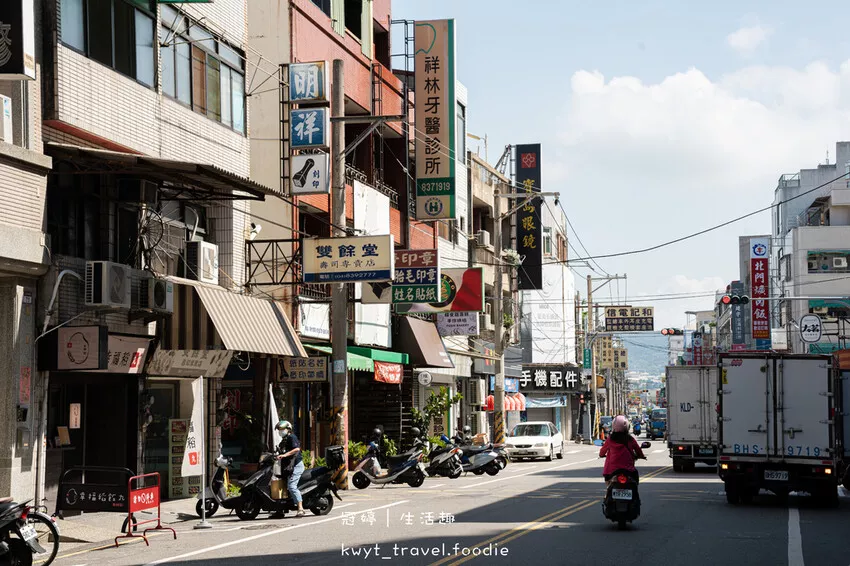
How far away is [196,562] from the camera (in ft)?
44.2

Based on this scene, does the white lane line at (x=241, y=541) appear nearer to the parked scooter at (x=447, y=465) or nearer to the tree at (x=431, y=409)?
the parked scooter at (x=447, y=465)

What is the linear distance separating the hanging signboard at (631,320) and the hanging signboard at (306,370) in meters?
78.9

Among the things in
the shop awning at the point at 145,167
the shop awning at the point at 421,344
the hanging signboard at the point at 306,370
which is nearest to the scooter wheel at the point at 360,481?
the hanging signboard at the point at 306,370

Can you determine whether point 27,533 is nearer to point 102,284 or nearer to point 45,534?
Answer: point 45,534

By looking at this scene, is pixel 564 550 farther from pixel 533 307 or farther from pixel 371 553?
pixel 533 307

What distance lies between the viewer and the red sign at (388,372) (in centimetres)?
3378

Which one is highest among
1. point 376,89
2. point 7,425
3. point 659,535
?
point 376,89

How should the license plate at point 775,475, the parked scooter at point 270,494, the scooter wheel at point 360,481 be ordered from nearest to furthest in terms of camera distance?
the parked scooter at point 270,494 → the license plate at point 775,475 → the scooter wheel at point 360,481

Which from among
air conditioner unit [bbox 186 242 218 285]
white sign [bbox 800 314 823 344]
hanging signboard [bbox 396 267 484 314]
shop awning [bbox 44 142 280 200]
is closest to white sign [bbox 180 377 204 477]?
shop awning [bbox 44 142 280 200]

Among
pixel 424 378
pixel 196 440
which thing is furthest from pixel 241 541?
pixel 424 378

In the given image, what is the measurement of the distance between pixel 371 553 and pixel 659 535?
4602 mm

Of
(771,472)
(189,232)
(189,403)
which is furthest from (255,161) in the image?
(771,472)

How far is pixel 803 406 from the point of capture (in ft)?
71.4

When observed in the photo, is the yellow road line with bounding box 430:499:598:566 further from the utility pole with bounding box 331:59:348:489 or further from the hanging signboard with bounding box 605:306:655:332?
the hanging signboard with bounding box 605:306:655:332
